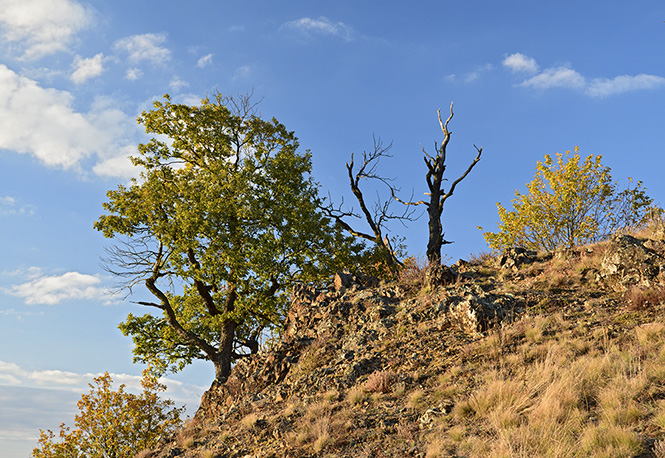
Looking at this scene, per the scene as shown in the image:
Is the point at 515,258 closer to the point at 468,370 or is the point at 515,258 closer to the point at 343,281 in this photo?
the point at 343,281

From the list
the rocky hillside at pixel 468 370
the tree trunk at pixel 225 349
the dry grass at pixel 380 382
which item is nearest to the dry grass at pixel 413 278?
the rocky hillside at pixel 468 370

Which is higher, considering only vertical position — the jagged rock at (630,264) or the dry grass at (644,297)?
the jagged rock at (630,264)

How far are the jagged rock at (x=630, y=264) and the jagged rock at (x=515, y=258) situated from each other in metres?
2.46

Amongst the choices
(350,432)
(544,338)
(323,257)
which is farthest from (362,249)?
(350,432)

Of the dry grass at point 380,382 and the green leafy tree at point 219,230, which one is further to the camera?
the green leafy tree at point 219,230

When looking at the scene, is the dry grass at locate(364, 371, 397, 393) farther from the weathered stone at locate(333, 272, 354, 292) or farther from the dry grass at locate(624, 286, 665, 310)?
the dry grass at locate(624, 286, 665, 310)

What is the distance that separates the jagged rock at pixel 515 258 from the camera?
15992 millimetres

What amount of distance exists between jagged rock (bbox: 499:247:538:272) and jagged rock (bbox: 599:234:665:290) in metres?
2.46

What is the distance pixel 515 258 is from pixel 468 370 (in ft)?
22.8

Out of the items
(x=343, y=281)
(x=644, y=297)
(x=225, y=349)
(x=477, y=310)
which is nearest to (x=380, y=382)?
(x=477, y=310)

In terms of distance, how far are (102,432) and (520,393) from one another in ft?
88.2

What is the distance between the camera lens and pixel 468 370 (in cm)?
1037

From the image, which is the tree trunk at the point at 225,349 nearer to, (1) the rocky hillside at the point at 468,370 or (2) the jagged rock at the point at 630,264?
(1) the rocky hillside at the point at 468,370

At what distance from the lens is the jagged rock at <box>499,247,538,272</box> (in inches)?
630
